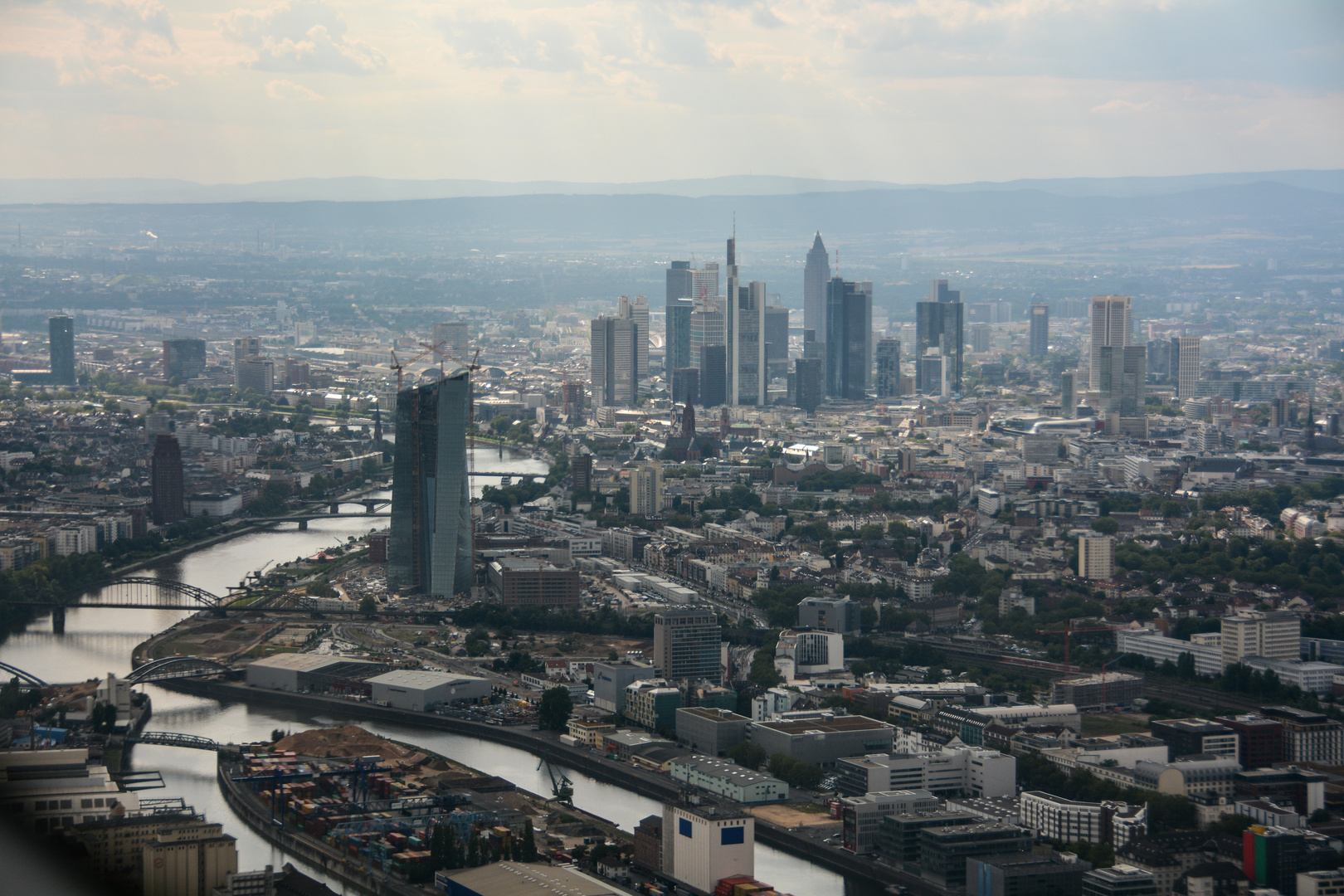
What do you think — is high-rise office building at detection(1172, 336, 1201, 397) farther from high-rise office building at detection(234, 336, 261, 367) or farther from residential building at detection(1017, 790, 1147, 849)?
residential building at detection(1017, 790, 1147, 849)

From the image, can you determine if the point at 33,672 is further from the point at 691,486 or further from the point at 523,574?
the point at 691,486

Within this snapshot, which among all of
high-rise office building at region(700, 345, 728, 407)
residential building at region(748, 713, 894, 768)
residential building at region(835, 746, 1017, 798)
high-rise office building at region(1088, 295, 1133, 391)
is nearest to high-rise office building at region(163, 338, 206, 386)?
high-rise office building at region(700, 345, 728, 407)

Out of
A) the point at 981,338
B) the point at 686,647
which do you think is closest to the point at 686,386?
the point at 981,338

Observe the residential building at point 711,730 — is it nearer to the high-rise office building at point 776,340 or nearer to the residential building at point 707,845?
the residential building at point 707,845

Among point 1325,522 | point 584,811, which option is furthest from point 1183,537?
point 584,811

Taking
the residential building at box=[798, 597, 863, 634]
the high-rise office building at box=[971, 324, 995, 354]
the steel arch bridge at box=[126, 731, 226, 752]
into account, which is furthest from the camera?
the high-rise office building at box=[971, 324, 995, 354]
